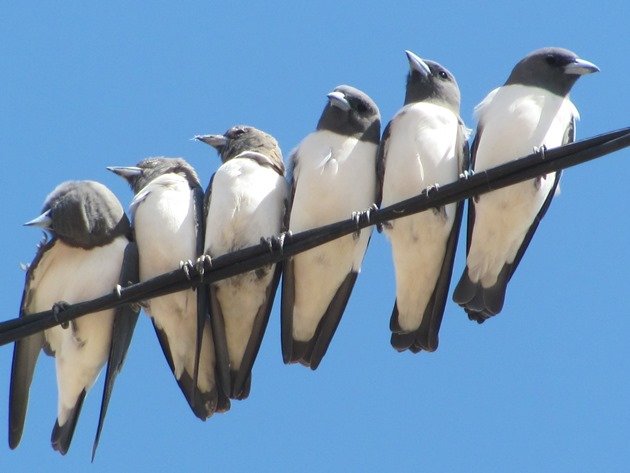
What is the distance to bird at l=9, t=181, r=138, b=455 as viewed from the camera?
8703mm

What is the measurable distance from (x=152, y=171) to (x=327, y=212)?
1.54 metres

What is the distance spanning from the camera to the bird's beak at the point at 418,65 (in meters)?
9.08

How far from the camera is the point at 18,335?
691 cm

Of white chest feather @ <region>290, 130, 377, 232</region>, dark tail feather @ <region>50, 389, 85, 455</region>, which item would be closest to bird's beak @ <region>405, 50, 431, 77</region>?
white chest feather @ <region>290, 130, 377, 232</region>

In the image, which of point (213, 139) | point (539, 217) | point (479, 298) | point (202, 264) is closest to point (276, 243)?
point (202, 264)

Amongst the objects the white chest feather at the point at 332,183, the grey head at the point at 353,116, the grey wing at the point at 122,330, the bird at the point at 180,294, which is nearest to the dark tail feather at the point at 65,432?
the grey wing at the point at 122,330

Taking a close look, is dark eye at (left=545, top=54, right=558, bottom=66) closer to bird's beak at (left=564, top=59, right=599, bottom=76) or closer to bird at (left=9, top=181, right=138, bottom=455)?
bird's beak at (left=564, top=59, right=599, bottom=76)

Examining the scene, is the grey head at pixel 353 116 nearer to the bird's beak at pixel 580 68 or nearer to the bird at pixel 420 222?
the bird at pixel 420 222

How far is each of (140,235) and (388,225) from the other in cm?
162

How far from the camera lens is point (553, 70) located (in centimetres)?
873

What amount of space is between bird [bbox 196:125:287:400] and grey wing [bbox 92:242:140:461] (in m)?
0.53

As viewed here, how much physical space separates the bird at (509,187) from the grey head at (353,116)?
0.70 m

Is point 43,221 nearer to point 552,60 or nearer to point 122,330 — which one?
point 122,330

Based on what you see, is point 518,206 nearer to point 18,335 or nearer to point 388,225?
point 388,225
